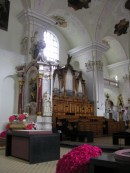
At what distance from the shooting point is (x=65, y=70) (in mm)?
14180

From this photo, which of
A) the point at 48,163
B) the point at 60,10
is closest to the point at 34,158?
the point at 48,163

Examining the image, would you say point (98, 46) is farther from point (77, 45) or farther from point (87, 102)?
point (87, 102)

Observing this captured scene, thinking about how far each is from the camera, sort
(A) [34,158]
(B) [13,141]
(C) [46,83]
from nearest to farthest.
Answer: (A) [34,158]
(B) [13,141]
(C) [46,83]

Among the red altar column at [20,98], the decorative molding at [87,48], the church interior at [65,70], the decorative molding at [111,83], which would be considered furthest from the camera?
the decorative molding at [111,83]

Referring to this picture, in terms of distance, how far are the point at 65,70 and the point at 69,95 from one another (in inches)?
67.0

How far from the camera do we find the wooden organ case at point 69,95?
1308 cm

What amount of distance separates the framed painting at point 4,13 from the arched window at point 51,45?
3679 mm

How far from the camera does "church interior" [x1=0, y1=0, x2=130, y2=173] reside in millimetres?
10539

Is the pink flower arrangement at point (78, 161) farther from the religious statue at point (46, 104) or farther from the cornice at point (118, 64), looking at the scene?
the cornice at point (118, 64)

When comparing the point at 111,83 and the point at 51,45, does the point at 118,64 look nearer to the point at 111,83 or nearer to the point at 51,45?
the point at 111,83

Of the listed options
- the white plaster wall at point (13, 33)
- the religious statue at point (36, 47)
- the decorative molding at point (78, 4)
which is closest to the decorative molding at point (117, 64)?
the decorative molding at point (78, 4)

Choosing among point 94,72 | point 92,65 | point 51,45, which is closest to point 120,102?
point 94,72

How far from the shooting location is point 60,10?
567 inches

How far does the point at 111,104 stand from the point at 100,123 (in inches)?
192
